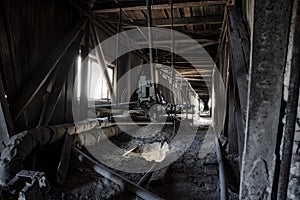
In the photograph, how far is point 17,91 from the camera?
276cm

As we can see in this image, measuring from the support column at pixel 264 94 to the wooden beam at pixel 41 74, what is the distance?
7.40 feet

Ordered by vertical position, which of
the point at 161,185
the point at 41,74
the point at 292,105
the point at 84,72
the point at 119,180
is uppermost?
the point at 84,72

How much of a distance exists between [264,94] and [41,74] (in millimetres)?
2467

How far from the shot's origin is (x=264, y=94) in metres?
1.65

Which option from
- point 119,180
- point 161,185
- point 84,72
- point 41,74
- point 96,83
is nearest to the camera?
point 119,180

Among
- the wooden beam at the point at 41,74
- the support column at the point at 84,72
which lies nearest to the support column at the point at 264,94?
the wooden beam at the point at 41,74

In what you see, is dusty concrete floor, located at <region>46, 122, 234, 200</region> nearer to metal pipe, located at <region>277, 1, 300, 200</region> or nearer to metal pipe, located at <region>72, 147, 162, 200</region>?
metal pipe, located at <region>72, 147, 162, 200</region>

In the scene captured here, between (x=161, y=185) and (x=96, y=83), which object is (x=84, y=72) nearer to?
(x=96, y=83)

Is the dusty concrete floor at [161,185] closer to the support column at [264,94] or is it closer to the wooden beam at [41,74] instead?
the support column at [264,94]

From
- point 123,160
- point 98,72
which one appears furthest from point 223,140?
point 98,72

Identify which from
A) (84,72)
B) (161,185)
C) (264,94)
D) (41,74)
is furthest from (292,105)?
(84,72)

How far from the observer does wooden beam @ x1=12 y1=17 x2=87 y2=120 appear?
268 centimetres

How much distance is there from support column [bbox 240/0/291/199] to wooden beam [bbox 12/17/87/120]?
2.25 meters

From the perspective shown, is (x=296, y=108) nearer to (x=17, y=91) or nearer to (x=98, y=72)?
(x=17, y=91)
